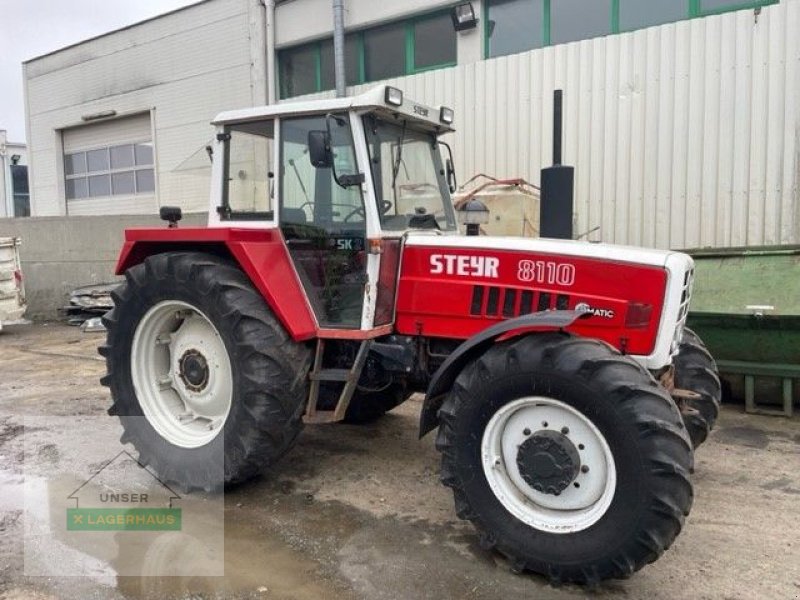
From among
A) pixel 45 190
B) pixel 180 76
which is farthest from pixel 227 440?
pixel 45 190

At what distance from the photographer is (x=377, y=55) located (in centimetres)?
1041

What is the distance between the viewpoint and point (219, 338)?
13.5 ft

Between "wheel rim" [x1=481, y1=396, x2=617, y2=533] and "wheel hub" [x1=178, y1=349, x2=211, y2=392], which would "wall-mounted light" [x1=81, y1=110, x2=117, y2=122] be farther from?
"wheel rim" [x1=481, y1=396, x2=617, y2=533]

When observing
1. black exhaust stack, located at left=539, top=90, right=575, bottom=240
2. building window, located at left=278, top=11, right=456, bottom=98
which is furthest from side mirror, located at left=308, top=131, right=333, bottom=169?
building window, located at left=278, top=11, right=456, bottom=98

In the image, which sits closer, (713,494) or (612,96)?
(713,494)

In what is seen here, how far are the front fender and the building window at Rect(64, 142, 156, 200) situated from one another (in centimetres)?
1226

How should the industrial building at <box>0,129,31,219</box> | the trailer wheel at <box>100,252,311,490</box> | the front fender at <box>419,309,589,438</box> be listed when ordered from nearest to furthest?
the front fender at <box>419,309,589,438</box> < the trailer wheel at <box>100,252,311,490</box> < the industrial building at <box>0,129,31,219</box>

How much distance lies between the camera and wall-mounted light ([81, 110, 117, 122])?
564 inches

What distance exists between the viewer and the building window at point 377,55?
385 inches

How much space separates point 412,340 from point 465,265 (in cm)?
59

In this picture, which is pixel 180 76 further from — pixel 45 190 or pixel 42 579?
pixel 42 579

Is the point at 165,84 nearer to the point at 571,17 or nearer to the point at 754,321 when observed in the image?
the point at 571,17

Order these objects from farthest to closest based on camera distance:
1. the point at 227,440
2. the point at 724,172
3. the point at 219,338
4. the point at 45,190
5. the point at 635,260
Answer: the point at 45,190 < the point at 724,172 < the point at 219,338 < the point at 227,440 < the point at 635,260

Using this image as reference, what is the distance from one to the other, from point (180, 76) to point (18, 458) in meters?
10.1
